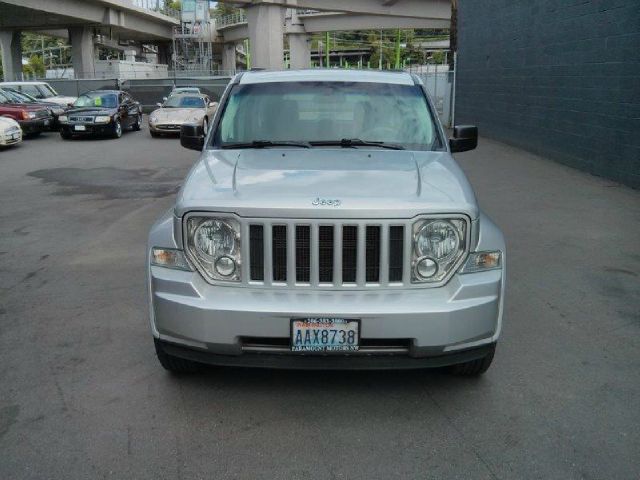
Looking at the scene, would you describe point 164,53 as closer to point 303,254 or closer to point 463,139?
point 463,139

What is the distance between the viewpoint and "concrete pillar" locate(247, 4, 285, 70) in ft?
152

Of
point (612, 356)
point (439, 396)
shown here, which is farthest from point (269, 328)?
point (612, 356)

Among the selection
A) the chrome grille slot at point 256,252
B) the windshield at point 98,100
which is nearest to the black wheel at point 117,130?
the windshield at point 98,100

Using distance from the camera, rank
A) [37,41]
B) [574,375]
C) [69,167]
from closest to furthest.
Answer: [574,375]
[69,167]
[37,41]

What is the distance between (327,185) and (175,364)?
143 centimetres

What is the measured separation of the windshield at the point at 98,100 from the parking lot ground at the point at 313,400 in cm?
1680

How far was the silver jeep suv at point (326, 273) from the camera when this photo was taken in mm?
3617

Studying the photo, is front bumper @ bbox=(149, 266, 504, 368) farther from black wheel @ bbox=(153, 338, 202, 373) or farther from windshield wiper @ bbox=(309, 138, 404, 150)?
windshield wiper @ bbox=(309, 138, 404, 150)

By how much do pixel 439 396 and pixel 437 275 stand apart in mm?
803

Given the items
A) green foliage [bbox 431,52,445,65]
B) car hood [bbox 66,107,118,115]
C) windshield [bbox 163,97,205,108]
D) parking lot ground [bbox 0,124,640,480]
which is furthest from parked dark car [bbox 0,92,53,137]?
green foliage [bbox 431,52,445,65]

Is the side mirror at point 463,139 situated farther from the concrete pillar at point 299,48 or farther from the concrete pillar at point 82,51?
the concrete pillar at point 299,48

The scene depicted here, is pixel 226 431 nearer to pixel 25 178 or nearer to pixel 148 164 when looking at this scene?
pixel 25 178

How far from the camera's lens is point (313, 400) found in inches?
159

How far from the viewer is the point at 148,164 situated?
15953mm
